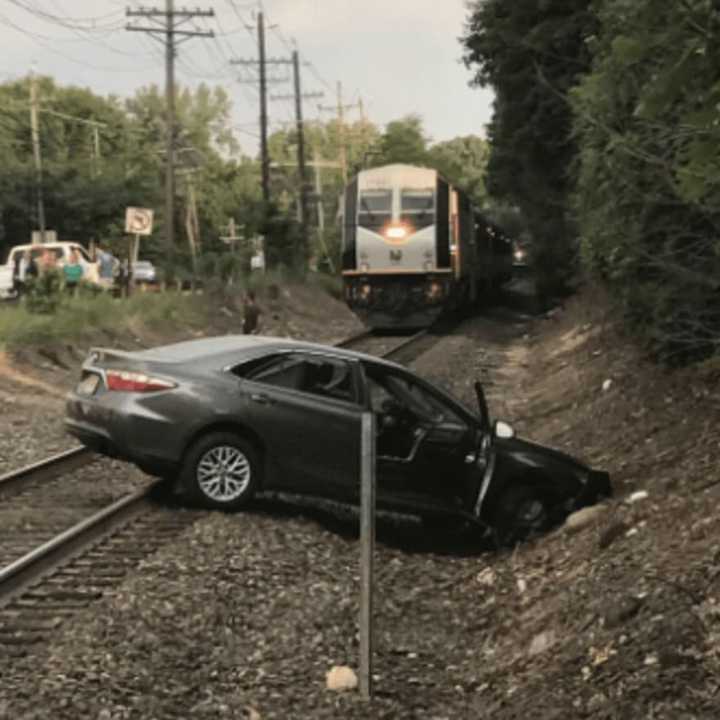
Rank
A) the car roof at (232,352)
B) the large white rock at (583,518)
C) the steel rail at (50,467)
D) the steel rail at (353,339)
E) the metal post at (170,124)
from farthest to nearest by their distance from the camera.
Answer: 1. the metal post at (170,124)
2. the steel rail at (353,339)
3. the steel rail at (50,467)
4. the car roof at (232,352)
5. the large white rock at (583,518)

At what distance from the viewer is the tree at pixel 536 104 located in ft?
79.3

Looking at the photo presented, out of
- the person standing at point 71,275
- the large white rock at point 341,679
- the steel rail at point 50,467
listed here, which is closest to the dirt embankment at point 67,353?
the steel rail at point 50,467

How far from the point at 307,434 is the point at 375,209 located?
65.8 feet

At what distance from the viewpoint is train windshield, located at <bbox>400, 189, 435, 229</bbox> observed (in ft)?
92.9

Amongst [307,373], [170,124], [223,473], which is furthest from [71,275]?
[223,473]

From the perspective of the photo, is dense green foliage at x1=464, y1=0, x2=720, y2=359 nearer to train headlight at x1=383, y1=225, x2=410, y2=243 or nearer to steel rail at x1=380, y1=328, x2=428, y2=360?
train headlight at x1=383, y1=225, x2=410, y2=243

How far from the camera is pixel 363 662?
18.6 ft

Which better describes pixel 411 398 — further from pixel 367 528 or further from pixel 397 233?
pixel 397 233

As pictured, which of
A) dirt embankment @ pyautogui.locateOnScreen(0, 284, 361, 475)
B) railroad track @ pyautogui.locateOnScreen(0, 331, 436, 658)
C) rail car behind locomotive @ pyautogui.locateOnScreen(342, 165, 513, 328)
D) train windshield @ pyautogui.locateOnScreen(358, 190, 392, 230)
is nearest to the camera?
railroad track @ pyautogui.locateOnScreen(0, 331, 436, 658)

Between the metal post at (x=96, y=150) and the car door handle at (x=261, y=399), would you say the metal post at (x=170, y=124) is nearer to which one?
the car door handle at (x=261, y=399)

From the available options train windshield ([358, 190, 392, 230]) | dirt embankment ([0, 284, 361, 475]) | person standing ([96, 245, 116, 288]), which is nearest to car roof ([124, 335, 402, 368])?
dirt embankment ([0, 284, 361, 475])

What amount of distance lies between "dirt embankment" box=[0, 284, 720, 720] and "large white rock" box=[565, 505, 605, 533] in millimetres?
57

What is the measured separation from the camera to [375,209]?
28.8 meters

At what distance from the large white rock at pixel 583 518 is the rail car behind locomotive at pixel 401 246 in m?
19.5
